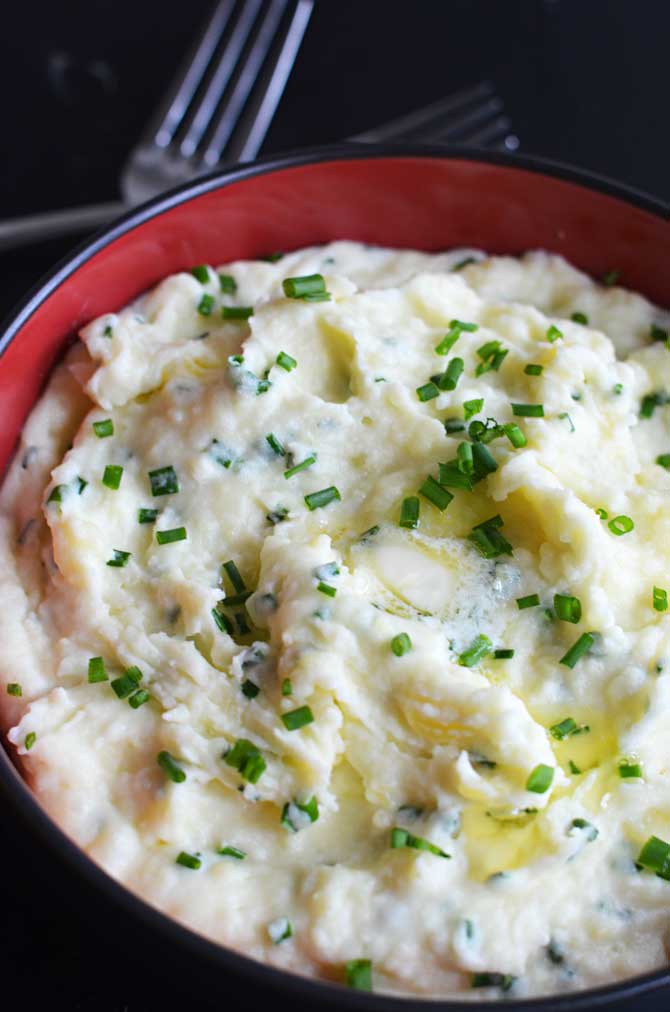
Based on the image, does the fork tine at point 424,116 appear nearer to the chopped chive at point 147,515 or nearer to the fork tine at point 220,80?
the fork tine at point 220,80

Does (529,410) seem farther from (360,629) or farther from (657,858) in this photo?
(657,858)

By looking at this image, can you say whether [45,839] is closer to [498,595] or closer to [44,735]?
[44,735]

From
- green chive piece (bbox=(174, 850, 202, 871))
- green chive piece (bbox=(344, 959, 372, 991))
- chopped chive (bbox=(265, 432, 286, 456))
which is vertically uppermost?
chopped chive (bbox=(265, 432, 286, 456))

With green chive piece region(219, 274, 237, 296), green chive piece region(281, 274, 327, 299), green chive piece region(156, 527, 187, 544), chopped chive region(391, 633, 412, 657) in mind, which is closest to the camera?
chopped chive region(391, 633, 412, 657)

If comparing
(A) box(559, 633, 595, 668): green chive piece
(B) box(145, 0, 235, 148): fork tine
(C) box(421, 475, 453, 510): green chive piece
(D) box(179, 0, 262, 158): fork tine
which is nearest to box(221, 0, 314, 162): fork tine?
(D) box(179, 0, 262, 158): fork tine

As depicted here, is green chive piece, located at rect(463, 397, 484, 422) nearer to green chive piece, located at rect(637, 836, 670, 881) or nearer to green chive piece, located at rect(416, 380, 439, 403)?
green chive piece, located at rect(416, 380, 439, 403)

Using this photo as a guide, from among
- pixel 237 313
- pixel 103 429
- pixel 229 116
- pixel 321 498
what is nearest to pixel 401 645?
pixel 321 498
